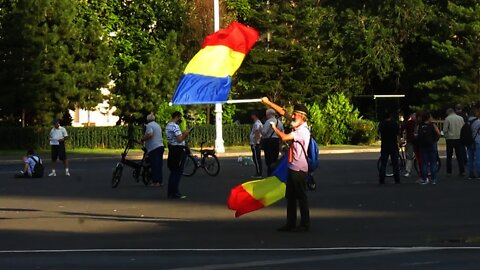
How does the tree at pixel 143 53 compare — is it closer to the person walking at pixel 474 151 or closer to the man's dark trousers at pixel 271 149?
the man's dark trousers at pixel 271 149

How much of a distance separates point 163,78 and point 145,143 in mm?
32218

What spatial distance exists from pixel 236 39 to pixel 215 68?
579mm

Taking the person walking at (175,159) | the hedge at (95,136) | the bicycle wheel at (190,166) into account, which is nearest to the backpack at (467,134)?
the bicycle wheel at (190,166)

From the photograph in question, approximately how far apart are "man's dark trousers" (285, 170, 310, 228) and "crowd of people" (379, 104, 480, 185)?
8724 millimetres

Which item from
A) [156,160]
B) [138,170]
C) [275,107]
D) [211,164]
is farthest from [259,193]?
[211,164]

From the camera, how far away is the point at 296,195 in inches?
543

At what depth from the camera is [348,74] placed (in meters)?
62.2

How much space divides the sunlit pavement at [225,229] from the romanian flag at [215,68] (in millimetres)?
2044

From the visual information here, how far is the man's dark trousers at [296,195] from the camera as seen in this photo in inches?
542

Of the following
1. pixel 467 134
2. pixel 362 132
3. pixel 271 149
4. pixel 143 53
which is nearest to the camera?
pixel 271 149

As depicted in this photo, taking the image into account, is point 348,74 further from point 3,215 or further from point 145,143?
point 3,215

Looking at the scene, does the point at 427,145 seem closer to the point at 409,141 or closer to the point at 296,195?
the point at 409,141

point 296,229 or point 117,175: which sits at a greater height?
point 117,175

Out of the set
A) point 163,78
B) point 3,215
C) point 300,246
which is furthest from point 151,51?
point 300,246
